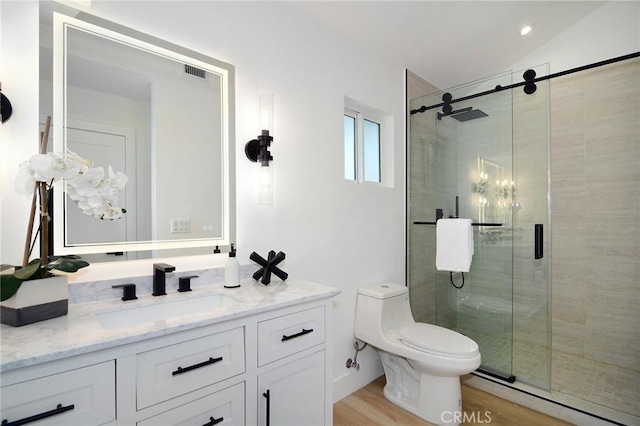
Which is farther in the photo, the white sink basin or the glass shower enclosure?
the glass shower enclosure

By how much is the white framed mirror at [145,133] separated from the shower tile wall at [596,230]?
8.59 ft

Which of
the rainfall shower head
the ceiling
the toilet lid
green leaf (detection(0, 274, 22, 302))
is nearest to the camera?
green leaf (detection(0, 274, 22, 302))

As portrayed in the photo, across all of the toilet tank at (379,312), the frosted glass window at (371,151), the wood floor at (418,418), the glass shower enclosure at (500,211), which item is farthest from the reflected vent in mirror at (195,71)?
the wood floor at (418,418)

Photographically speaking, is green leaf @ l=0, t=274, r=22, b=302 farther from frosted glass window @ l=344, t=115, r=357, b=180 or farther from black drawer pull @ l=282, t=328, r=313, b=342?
frosted glass window @ l=344, t=115, r=357, b=180

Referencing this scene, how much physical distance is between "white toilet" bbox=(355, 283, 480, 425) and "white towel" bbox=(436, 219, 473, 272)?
1.32 ft

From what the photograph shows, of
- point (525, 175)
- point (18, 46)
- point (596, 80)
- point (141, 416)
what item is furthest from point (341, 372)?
point (596, 80)

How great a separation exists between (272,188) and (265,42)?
0.83m

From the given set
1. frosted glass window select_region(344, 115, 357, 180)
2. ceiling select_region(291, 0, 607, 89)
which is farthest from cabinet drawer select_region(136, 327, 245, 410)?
ceiling select_region(291, 0, 607, 89)

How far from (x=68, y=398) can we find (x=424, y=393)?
1859 mm

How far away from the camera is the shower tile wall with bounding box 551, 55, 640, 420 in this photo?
7.67 ft

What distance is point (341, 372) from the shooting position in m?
2.17

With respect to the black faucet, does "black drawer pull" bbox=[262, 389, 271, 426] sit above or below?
below

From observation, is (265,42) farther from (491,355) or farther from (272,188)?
(491,355)

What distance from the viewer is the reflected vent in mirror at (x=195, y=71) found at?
4.99 ft
